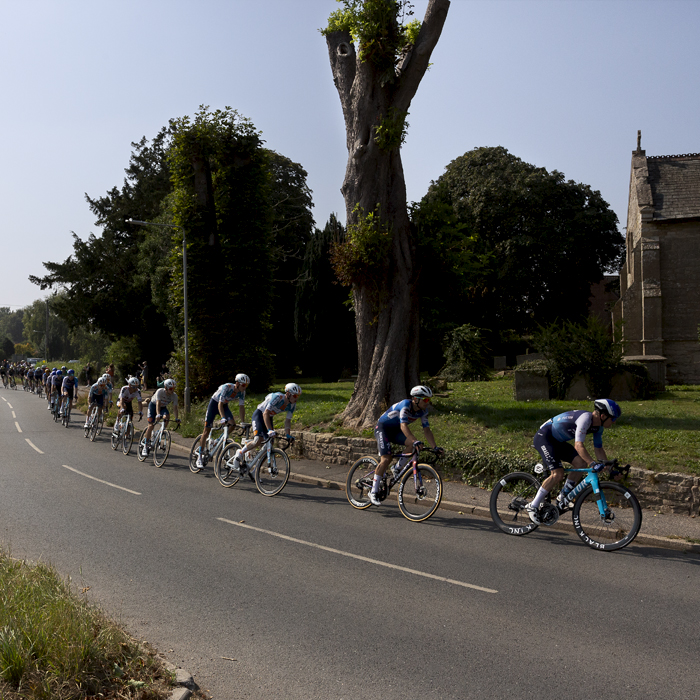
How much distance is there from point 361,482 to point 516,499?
2618 millimetres

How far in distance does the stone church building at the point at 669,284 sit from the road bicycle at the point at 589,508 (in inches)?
915

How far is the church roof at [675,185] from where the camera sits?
103 ft

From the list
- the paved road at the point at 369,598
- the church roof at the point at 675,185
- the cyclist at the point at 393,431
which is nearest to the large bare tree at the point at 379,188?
the cyclist at the point at 393,431

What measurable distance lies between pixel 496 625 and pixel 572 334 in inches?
553

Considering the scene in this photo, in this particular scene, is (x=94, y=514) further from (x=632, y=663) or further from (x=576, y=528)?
(x=632, y=663)

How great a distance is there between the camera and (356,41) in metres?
15.6

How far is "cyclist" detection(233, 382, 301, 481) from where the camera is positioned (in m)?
11.5

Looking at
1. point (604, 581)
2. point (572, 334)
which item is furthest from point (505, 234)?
point (604, 581)

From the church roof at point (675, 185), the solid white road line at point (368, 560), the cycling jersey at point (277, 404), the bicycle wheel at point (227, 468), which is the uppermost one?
the church roof at point (675, 185)

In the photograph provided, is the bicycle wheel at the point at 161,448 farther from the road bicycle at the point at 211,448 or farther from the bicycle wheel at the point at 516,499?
the bicycle wheel at the point at 516,499

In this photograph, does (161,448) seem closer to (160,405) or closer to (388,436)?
(160,405)

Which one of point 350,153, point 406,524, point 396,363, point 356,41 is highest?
point 356,41

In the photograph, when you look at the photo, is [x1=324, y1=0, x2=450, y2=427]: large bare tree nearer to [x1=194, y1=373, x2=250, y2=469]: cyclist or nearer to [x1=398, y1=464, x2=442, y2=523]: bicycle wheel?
[x1=194, y1=373, x2=250, y2=469]: cyclist

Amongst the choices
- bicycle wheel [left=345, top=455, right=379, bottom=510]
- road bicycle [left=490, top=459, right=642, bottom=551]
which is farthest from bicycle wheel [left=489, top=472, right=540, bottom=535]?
bicycle wheel [left=345, top=455, right=379, bottom=510]
